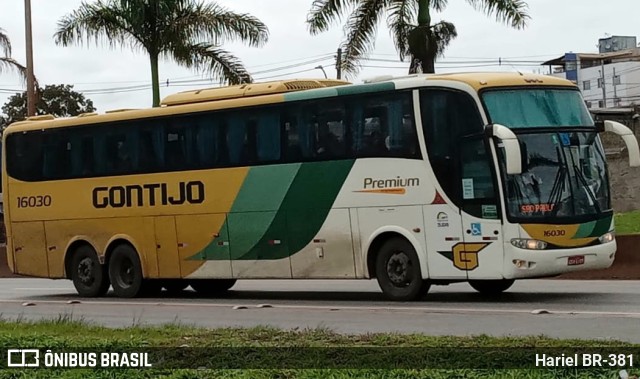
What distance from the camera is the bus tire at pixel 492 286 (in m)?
17.5

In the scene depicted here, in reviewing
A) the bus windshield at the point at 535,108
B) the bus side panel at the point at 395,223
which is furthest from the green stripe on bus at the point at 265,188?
the bus windshield at the point at 535,108

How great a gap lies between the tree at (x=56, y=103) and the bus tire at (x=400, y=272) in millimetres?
49420

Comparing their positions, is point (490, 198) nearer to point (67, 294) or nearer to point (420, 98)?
point (420, 98)

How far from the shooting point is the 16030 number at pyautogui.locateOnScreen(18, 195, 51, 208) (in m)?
22.0

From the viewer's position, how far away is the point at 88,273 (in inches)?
849

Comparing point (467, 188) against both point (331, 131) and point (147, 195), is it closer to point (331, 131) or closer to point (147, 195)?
point (331, 131)

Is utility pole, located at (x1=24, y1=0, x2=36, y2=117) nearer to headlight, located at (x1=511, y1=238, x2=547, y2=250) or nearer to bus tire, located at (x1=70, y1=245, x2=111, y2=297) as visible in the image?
bus tire, located at (x1=70, y1=245, x2=111, y2=297)

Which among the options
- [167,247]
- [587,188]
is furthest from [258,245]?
[587,188]

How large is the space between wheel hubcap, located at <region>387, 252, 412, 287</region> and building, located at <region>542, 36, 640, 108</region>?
190 feet

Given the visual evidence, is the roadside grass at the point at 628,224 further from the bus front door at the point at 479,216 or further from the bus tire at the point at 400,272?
the bus front door at the point at 479,216

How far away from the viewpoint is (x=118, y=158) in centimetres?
2080

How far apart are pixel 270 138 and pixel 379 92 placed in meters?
2.18

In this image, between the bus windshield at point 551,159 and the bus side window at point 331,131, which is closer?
the bus windshield at point 551,159

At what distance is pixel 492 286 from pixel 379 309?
2581mm
